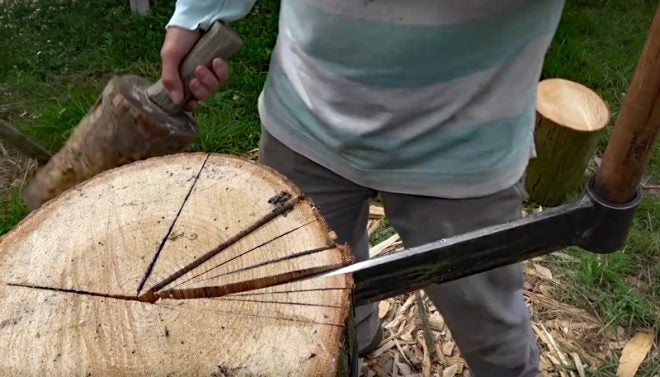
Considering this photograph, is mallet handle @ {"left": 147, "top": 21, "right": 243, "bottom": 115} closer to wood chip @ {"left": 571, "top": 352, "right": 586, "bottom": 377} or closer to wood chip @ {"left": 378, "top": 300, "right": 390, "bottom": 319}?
wood chip @ {"left": 378, "top": 300, "right": 390, "bottom": 319}

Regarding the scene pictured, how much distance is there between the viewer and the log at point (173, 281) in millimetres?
996

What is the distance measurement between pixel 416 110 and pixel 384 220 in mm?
1276

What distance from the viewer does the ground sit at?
220 centimetres

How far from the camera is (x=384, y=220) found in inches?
102

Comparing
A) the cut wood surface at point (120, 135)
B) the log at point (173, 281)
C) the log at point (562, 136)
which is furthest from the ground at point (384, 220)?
the log at point (173, 281)

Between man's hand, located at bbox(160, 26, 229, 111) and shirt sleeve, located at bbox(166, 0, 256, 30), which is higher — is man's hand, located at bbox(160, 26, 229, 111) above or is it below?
below

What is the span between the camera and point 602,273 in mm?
2348

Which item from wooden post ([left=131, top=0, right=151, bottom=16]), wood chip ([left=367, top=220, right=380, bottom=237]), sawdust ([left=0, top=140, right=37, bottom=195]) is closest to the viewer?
wood chip ([left=367, top=220, right=380, bottom=237])

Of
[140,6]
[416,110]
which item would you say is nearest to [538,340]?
[416,110]

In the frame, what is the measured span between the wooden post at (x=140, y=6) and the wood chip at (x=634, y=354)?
255 cm

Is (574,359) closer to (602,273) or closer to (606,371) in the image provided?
(606,371)

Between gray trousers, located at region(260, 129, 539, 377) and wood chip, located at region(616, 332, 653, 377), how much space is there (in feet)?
1.90

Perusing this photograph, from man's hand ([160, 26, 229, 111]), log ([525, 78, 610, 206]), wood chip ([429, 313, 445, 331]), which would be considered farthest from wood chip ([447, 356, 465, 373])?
man's hand ([160, 26, 229, 111])

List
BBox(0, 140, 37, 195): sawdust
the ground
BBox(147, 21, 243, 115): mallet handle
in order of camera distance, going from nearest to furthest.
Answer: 1. BBox(147, 21, 243, 115): mallet handle
2. the ground
3. BBox(0, 140, 37, 195): sawdust
